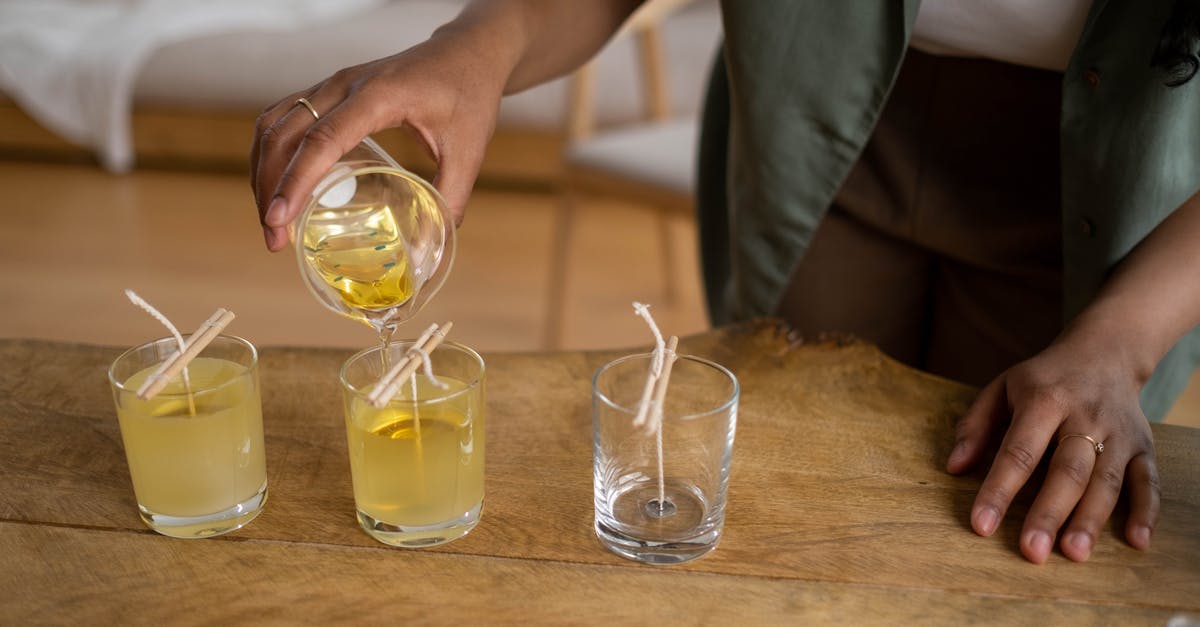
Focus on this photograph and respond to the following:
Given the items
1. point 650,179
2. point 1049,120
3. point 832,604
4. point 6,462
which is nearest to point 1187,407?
point 650,179

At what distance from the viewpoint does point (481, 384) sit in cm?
82

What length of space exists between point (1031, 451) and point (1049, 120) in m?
0.45

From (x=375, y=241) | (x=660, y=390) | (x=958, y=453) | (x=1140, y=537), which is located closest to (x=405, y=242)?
(x=375, y=241)

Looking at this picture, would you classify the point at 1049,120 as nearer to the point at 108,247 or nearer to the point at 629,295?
the point at 629,295

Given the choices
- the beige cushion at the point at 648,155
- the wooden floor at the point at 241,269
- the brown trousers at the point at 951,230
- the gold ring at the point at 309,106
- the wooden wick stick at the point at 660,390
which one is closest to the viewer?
the wooden wick stick at the point at 660,390

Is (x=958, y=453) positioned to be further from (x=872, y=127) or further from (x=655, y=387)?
(x=872, y=127)

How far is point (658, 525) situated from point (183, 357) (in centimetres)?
35

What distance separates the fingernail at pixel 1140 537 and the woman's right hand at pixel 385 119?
1.83 ft

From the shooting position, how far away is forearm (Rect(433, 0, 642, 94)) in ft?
3.44

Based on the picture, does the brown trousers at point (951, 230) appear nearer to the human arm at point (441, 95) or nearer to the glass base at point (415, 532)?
the human arm at point (441, 95)

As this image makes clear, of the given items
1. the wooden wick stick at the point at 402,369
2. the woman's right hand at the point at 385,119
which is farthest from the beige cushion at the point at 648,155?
the wooden wick stick at the point at 402,369

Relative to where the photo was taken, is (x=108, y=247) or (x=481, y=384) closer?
(x=481, y=384)

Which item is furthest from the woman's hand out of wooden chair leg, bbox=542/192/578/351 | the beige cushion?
wooden chair leg, bbox=542/192/578/351

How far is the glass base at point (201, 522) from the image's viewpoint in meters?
0.83
